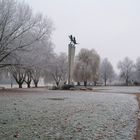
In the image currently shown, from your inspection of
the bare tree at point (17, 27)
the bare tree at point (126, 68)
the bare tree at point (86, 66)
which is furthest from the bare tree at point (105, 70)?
the bare tree at point (17, 27)

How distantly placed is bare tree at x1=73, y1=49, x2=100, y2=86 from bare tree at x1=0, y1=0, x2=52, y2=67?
2661 cm

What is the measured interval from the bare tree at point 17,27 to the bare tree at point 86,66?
1048 inches

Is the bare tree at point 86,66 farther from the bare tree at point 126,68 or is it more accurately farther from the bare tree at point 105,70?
the bare tree at point 126,68

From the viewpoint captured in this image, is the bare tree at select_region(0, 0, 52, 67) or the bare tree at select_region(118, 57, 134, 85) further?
the bare tree at select_region(118, 57, 134, 85)

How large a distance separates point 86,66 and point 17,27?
99.9ft

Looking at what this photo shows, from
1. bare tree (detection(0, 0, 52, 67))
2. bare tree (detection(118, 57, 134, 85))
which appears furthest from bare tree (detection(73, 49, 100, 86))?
bare tree (detection(118, 57, 134, 85))

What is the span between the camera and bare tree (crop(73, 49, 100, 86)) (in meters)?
53.5

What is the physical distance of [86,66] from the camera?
2135 inches

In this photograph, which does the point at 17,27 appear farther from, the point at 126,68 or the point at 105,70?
the point at 126,68

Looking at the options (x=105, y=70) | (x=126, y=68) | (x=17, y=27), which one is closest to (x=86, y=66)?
(x=17, y=27)

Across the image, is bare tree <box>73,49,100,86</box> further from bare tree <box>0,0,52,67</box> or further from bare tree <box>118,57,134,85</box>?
bare tree <box>118,57,134,85</box>

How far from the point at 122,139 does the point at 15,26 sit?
21.8 m

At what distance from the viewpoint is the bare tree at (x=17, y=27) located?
24.7m

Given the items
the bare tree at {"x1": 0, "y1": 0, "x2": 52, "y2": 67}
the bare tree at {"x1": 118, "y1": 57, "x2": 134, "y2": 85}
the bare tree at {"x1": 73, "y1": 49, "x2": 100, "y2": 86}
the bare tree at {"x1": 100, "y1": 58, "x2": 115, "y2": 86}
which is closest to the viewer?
the bare tree at {"x1": 0, "y1": 0, "x2": 52, "y2": 67}
